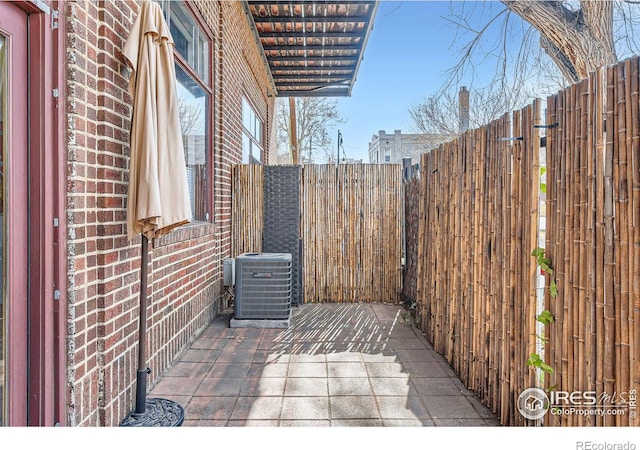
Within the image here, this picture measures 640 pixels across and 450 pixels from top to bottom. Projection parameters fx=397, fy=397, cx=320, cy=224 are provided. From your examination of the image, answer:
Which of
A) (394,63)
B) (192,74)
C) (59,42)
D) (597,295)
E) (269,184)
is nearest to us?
(597,295)

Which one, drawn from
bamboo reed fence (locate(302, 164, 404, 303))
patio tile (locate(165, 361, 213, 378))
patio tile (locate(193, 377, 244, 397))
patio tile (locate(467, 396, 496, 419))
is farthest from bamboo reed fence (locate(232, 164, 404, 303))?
patio tile (locate(467, 396, 496, 419))

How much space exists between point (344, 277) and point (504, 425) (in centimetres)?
347

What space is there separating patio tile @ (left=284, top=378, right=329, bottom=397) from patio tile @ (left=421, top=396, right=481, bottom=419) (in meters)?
0.73

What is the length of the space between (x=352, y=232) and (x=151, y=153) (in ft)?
12.7

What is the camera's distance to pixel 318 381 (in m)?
3.05

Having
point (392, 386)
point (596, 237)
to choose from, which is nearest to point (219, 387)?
point (392, 386)

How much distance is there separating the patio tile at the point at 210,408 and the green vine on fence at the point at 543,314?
1871 mm

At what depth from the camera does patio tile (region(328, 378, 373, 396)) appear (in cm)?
287

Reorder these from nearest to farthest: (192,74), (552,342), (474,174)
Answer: (552,342) < (474,174) < (192,74)

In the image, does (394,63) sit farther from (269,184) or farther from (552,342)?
(552,342)

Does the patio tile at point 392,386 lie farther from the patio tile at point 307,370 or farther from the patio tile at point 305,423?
the patio tile at point 305,423

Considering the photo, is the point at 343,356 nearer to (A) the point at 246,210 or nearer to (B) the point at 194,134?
(B) the point at 194,134
